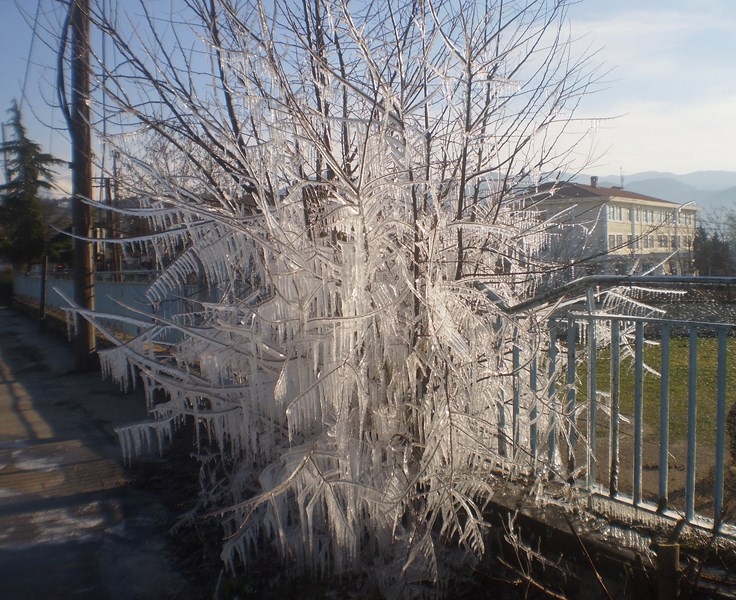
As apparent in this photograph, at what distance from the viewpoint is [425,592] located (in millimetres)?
3064

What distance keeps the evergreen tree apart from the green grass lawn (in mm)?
33348

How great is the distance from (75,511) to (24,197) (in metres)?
34.0

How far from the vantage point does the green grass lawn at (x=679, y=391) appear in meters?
5.48

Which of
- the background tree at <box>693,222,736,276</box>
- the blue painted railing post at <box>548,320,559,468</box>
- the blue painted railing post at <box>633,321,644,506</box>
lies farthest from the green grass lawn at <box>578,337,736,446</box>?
the background tree at <box>693,222,736,276</box>

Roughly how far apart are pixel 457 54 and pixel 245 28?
138 cm

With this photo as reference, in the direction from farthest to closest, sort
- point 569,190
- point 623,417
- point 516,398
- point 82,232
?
1. point 82,232
2. point 569,190
3. point 623,417
4. point 516,398

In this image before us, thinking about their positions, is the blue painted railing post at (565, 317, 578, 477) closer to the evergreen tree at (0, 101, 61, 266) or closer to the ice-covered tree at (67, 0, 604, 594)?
the ice-covered tree at (67, 0, 604, 594)

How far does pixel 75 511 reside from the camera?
16.0ft

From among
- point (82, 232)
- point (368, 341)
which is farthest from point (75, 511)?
point (82, 232)

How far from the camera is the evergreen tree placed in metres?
33.5

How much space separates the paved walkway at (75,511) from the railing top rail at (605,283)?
2.44 metres

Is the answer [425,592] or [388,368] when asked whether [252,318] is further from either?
[425,592]

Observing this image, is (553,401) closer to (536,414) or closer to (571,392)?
(571,392)

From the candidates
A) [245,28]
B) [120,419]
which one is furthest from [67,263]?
[245,28]
